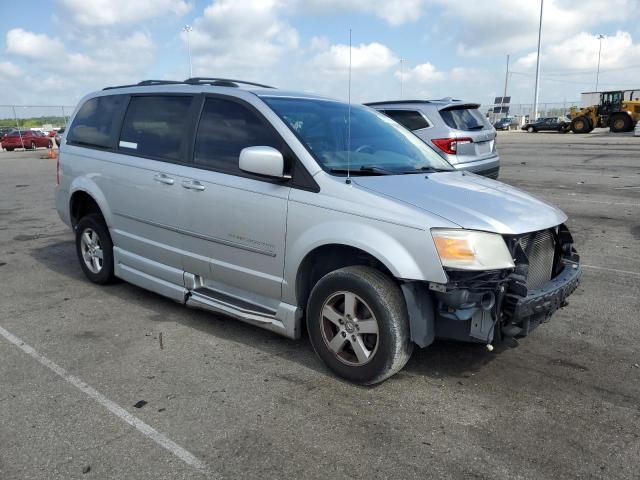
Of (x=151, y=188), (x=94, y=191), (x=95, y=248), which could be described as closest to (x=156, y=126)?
(x=151, y=188)

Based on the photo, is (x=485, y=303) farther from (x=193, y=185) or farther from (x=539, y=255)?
(x=193, y=185)

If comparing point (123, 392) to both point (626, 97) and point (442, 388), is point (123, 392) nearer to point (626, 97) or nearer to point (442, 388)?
point (442, 388)

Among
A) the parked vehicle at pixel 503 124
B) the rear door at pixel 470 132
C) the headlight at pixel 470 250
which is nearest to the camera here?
the headlight at pixel 470 250

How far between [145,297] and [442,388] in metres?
3.03

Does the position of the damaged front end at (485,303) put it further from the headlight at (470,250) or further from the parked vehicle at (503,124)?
the parked vehicle at (503,124)

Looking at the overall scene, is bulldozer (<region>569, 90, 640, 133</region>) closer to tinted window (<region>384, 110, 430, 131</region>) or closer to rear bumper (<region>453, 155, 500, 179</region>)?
rear bumper (<region>453, 155, 500, 179</region>)

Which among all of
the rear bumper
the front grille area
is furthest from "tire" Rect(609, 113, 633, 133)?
the front grille area

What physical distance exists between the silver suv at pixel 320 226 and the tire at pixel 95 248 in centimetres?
5

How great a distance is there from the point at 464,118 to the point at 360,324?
21.3 ft

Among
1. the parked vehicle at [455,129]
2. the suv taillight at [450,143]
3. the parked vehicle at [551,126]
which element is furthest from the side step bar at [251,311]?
the parked vehicle at [551,126]

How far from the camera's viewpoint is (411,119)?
29.4ft

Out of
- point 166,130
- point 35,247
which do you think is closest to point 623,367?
point 166,130

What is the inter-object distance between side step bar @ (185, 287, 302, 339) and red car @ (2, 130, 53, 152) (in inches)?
1391

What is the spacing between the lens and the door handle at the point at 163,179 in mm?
4379
